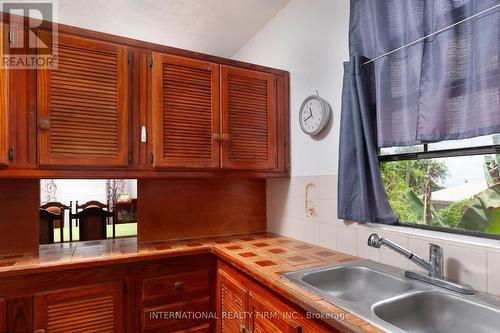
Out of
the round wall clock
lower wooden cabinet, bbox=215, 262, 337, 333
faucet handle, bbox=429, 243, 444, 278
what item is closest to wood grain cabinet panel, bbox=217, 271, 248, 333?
lower wooden cabinet, bbox=215, 262, 337, 333

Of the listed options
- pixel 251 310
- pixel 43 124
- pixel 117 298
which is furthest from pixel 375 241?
pixel 43 124

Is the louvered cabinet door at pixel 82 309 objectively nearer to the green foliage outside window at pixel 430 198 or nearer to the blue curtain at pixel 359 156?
the blue curtain at pixel 359 156

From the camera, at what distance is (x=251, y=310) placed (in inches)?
57.3

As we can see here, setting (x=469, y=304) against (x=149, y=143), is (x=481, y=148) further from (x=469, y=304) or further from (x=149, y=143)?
(x=149, y=143)

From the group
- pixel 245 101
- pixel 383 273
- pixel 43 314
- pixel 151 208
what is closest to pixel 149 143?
pixel 151 208

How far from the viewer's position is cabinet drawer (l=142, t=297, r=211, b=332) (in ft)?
5.52

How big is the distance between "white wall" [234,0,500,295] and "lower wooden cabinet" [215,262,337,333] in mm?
604

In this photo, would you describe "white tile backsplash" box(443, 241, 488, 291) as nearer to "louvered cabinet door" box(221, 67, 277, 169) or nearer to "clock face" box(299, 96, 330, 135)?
"clock face" box(299, 96, 330, 135)

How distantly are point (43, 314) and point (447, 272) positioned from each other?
1875 mm

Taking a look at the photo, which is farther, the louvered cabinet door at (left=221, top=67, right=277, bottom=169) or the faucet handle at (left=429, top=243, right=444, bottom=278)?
the louvered cabinet door at (left=221, top=67, right=277, bottom=169)

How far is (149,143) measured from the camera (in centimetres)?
173

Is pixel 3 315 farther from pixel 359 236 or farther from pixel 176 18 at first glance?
pixel 176 18

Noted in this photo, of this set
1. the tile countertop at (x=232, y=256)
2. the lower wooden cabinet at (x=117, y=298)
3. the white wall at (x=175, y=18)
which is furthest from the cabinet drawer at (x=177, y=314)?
the white wall at (x=175, y=18)

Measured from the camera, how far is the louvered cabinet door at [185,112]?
68.6 inches
